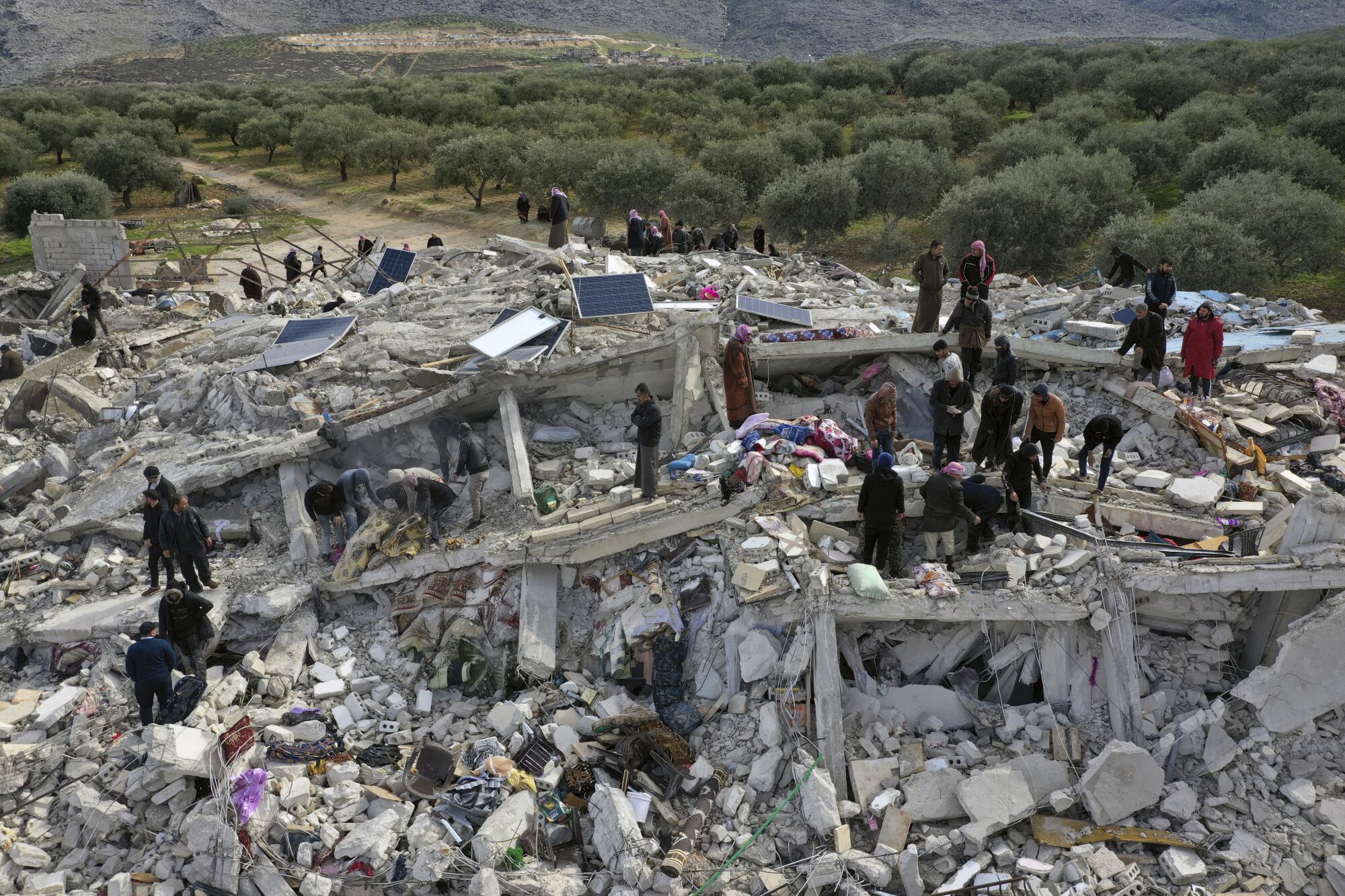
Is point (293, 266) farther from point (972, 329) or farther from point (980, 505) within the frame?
point (980, 505)

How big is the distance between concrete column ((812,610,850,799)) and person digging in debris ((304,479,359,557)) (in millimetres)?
4661

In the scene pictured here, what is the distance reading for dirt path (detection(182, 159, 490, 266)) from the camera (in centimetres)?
2731

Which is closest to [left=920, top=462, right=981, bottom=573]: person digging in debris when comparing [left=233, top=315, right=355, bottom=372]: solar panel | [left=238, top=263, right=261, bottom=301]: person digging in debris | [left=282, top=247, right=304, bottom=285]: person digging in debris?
[left=233, top=315, right=355, bottom=372]: solar panel

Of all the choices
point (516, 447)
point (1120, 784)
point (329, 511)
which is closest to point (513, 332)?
point (516, 447)

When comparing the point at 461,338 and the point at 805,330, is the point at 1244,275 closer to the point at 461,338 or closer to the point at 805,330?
the point at 805,330

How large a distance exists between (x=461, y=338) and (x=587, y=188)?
54.4 feet

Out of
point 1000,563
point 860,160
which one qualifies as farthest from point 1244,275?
point 1000,563

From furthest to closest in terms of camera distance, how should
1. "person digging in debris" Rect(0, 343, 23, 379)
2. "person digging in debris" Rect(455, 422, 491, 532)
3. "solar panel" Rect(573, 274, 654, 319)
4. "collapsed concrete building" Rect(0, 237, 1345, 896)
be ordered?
"person digging in debris" Rect(0, 343, 23, 379) → "solar panel" Rect(573, 274, 654, 319) → "person digging in debris" Rect(455, 422, 491, 532) → "collapsed concrete building" Rect(0, 237, 1345, 896)

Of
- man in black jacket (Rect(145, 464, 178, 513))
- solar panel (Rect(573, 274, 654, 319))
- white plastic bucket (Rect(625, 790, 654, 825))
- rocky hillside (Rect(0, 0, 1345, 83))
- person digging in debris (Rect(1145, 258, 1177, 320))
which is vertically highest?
rocky hillside (Rect(0, 0, 1345, 83))

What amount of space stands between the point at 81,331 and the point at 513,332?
29.4ft

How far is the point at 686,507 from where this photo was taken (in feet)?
29.6

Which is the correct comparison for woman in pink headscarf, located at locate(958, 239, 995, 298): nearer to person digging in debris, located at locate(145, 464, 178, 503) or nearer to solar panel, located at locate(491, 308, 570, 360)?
solar panel, located at locate(491, 308, 570, 360)

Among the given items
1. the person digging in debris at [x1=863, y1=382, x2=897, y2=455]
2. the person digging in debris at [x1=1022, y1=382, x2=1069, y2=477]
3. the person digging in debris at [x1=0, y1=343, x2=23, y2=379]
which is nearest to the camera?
the person digging in debris at [x1=1022, y1=382, x2=1069, y2=477]

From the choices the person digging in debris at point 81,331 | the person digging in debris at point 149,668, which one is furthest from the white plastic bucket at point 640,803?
the person digging in debris at point 81,331
